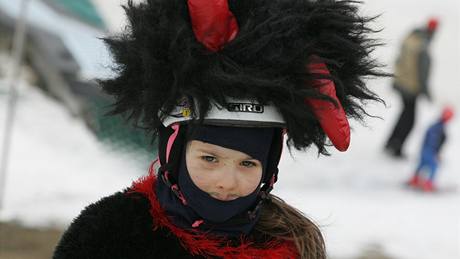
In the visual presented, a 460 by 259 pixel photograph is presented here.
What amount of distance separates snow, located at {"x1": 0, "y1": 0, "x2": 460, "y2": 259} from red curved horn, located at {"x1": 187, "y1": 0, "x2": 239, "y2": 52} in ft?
9.11

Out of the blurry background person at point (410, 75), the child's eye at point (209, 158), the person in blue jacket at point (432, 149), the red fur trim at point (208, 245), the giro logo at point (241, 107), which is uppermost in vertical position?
the blurry background person at point (410, 75)

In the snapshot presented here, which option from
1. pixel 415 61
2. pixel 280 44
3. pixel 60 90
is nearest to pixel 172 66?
pixel 280 44

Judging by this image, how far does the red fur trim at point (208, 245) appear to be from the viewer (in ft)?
6.67

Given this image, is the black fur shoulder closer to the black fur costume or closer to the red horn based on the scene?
the black fur costume

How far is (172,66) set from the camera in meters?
1.92

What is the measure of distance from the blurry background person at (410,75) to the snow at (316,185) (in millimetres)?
359

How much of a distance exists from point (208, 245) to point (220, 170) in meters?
0.21

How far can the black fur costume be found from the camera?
1.90m

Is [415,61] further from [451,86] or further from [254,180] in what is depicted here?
[254,180]

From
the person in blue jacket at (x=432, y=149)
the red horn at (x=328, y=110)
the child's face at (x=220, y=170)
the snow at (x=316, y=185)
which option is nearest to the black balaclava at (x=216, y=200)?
the child's face at (x=220, y=170)

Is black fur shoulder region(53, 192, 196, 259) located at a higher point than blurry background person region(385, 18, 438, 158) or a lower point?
lower

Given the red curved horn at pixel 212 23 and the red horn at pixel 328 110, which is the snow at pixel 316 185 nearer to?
the red horn at pixel 328 110

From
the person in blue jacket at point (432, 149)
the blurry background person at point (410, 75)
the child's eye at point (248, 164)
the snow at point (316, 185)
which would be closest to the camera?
the child's eye at point (248, 164)


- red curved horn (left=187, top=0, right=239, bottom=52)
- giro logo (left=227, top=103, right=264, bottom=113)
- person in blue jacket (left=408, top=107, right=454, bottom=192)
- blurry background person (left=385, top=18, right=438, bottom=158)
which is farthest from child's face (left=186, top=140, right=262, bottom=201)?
blurry background person (left=385, top=18, right=438, bottom=158)
